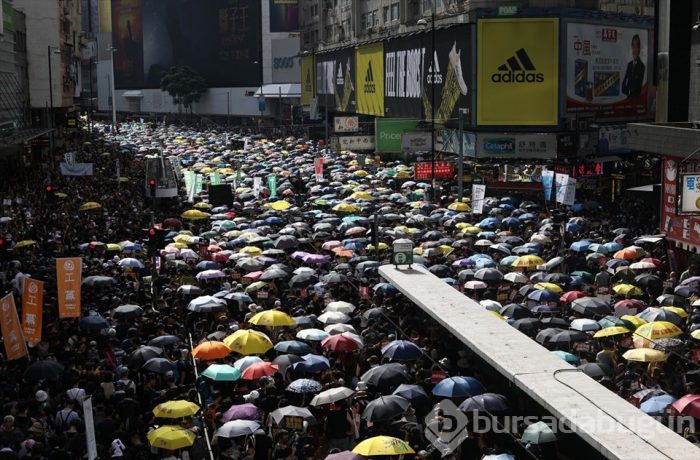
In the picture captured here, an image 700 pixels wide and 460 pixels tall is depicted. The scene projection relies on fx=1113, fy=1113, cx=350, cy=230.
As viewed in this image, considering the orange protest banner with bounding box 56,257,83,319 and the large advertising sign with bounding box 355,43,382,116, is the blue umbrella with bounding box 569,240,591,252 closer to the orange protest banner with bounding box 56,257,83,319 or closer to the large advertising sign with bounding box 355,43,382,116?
the orange protest banner with bounding box 56,257,83,319

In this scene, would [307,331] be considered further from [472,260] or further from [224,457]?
[472,260]

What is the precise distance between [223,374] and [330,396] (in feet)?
8.61

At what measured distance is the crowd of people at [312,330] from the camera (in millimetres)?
16625

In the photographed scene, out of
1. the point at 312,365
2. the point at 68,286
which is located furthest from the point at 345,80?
the point at 312,365

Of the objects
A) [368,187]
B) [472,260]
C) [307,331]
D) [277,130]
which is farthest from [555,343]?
[277,130]

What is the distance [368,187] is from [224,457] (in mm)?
36919

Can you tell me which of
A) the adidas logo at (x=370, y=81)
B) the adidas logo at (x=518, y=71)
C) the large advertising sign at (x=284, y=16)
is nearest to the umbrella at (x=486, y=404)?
the adidas logo at (x=518, y=71)

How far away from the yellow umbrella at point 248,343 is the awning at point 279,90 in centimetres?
12276

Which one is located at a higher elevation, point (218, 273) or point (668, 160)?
point (668, 160)

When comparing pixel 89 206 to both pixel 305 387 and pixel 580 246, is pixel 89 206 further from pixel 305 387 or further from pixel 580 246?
pixel 305 387

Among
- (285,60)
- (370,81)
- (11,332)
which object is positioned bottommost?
(11,332)

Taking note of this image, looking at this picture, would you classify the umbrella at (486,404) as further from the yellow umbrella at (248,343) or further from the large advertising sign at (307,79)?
the large advertising sign at (307,79)

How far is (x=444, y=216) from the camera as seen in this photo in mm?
41125

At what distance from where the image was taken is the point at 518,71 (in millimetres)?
60625
